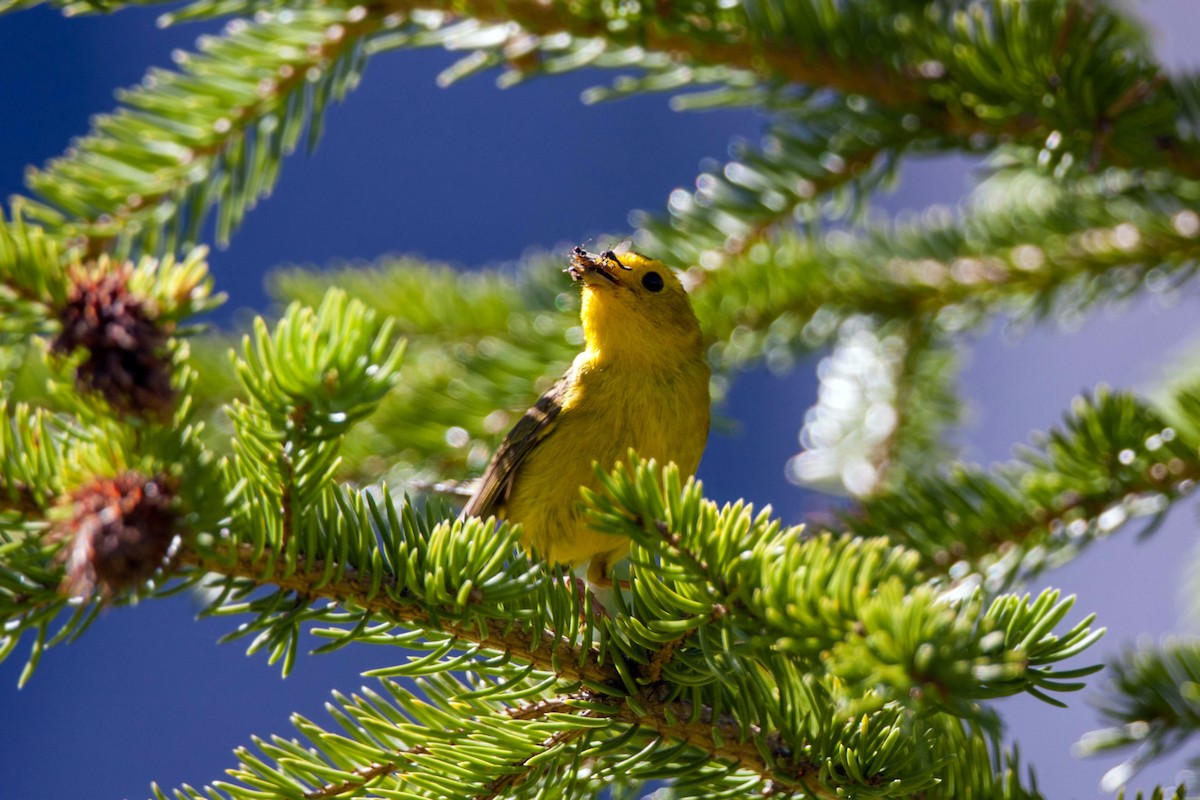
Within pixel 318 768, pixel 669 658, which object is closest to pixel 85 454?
pixel 318 768

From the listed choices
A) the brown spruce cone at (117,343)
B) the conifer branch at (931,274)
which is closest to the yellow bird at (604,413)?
the conifer branch at (931,274)

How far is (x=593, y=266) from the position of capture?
2.97 metres

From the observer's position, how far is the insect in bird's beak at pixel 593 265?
2.88 metres

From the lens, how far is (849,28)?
2.44m

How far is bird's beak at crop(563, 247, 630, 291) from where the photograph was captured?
2.88 metres

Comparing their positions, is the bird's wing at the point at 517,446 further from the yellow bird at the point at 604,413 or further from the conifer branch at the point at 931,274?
the conifer branch at the point at 931,274

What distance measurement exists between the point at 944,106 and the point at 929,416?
112 cm

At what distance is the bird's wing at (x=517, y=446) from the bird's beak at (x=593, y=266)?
268mm

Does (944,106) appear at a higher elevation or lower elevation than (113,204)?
lower

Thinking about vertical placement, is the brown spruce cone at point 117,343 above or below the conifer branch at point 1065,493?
above

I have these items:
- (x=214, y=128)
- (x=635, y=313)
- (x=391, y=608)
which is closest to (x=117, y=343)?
(x=391, y=608)

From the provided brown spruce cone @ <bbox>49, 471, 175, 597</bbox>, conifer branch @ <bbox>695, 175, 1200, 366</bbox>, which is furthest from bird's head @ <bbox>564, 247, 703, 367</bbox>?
brown spruce cone @ <bbox>49, 471, 175, 597</bbox>

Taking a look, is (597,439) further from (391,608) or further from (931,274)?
(391,608)

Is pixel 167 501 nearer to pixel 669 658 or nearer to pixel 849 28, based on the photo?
pixel 669 658
